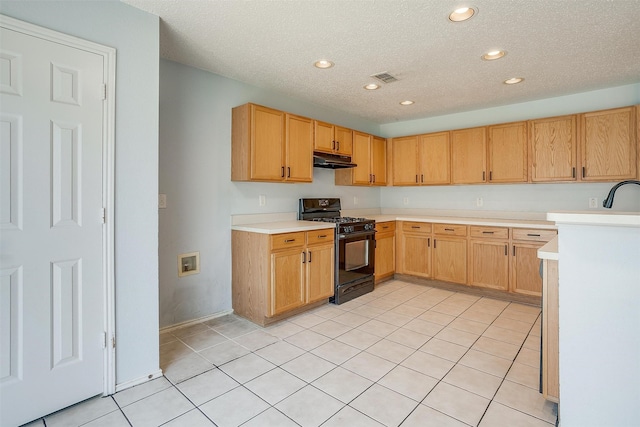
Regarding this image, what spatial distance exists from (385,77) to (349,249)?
1935mm

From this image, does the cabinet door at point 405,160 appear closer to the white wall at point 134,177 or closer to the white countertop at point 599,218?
the white countertop at point 599,218

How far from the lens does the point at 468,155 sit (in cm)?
429

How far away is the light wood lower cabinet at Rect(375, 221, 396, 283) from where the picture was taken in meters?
4.31

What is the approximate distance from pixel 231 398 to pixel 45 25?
2359mm

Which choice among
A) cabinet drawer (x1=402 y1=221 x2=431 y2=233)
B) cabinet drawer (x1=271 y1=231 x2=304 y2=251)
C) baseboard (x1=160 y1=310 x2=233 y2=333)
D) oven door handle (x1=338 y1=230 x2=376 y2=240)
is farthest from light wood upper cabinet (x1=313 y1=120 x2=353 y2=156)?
baseboard (x1=160 y1=310 x2=233 y2=333)

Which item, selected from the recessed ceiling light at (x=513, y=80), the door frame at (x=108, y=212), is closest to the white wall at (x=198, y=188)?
the door frame at (x=108, y=212)

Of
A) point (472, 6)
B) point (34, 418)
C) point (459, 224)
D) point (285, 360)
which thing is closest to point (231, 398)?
point (285, 360)

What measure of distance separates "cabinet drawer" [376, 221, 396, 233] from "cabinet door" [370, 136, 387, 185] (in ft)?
2.30

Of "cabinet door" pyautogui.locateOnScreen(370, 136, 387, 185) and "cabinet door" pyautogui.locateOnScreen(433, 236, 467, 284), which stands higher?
"cabinet door" pyautogui.locateOnScreen(370, 136, 387, 185)

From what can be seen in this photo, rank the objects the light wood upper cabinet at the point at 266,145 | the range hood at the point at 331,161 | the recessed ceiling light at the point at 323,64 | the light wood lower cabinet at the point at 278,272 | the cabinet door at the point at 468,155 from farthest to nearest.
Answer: the cabinet door at the point at 468,155
the range hood at the point at 331,161
the light wood upper cabinet at the point at 266,145
the light wood lower cabinet at the point at 278,272
the recessed ceiling light at the point at 323,64

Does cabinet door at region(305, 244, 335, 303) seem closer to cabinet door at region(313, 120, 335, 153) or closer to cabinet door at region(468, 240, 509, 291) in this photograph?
cabinet door at region(313, 120, 335, 153)

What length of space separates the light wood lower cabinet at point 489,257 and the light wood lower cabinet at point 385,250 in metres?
1.04

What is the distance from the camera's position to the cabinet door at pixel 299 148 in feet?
11.4

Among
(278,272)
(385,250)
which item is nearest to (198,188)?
(278,272)
